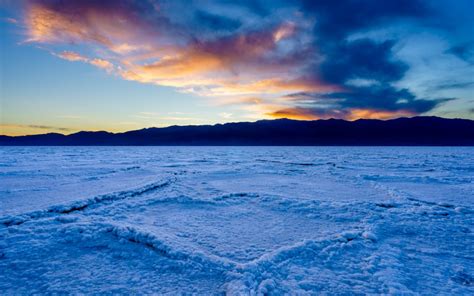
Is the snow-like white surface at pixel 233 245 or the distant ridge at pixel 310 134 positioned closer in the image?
the snow-like white surface at pixel 233 245

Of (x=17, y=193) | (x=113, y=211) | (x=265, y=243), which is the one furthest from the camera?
(x=17, y=193)

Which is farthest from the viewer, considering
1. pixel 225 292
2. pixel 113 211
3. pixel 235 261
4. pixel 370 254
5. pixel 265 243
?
pixel 113 211

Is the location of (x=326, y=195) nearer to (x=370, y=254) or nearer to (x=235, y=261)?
(x=370, y=254)

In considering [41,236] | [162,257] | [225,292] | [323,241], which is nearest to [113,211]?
[41,236]

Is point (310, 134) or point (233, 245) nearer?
point (233, 245)

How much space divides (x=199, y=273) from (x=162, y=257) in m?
0.44

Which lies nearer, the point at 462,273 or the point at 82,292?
the point at 82,292

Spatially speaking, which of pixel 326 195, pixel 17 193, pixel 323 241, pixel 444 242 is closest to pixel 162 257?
pixel 323 241

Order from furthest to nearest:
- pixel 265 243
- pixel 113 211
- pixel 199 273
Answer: pixel 113 211 < pixel 265 243 < pixel 199 273

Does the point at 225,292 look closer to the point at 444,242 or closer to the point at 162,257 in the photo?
the point at 162,257

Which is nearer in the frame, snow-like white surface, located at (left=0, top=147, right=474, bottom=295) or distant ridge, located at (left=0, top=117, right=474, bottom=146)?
snow-like white surface, located at (left=0, top=147, right=474, bottom=295)

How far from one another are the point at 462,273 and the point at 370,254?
623mm

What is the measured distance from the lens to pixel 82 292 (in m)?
1.68

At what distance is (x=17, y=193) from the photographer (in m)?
4.59
